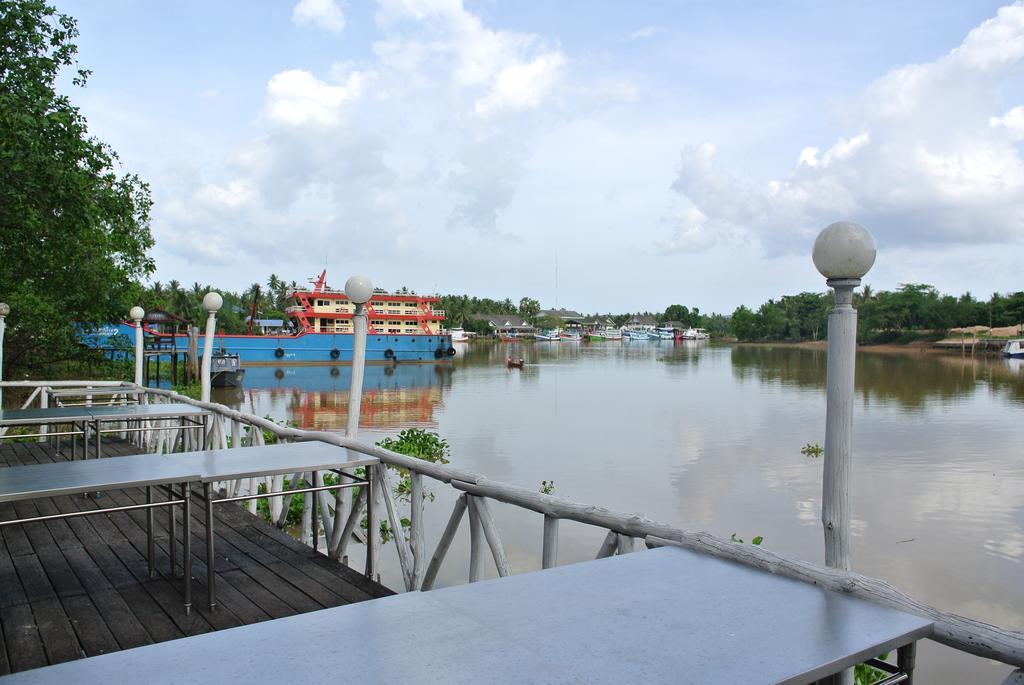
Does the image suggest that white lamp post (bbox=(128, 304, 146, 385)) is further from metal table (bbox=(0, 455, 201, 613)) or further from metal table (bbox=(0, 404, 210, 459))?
metal table (bbox=(0, 455, 201, 613))

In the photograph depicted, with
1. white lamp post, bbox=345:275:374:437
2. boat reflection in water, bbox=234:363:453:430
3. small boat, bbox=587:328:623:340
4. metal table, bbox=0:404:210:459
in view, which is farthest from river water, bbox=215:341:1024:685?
small boat, bbox=587:328:623:340

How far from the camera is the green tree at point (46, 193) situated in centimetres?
888

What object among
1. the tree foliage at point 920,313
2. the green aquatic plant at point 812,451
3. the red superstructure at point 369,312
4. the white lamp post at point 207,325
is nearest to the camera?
the white lamp post at point 207,325

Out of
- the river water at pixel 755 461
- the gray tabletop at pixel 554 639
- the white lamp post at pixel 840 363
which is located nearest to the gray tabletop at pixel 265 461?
the gray tabletop at pixel 554 639

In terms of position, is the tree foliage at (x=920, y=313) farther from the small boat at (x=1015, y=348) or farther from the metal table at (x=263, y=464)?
the metal table at (x=263, y=464)

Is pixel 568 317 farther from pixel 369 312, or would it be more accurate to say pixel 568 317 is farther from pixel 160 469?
pixel 160 469

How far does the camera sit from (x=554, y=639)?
5.13ft

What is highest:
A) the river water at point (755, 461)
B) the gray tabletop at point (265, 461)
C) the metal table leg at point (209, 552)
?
the gray tabletop at point (265, 461)

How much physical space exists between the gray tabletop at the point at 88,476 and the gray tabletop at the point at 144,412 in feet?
6.17

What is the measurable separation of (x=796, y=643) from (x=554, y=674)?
0.56 m

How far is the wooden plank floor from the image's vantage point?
10.3 feet

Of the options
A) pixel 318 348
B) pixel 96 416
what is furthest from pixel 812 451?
pixel 318 348

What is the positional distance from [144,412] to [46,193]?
5453 mm

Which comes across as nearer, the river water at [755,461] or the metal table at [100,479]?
the metal table at [100,479]
